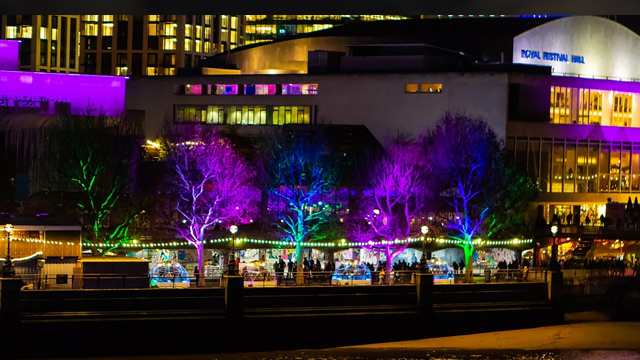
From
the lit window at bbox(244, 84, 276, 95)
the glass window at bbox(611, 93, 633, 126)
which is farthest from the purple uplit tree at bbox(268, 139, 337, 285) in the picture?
the glass window at bbox(611, 93, 633, 126)

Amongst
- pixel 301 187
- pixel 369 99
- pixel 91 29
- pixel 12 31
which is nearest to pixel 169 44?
pixel 91 29

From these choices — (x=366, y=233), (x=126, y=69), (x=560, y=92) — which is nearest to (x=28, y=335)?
(x=366, y=233)

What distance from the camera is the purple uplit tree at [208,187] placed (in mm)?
58719

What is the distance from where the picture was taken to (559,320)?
4603 centimetres

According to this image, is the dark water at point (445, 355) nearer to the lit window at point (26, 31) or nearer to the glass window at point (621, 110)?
the glass window at point (621, 110)

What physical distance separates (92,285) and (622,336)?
21.6 metres

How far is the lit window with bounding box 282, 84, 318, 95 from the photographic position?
85338 mm

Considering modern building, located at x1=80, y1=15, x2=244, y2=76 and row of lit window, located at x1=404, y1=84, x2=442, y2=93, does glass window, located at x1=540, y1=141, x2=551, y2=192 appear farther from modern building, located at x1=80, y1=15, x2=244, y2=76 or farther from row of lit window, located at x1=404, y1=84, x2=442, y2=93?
modern building, located at x1=80, y1=15, x2=244, y2=76

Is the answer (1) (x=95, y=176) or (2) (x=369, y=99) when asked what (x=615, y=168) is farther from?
(1) (x=95, y=176)

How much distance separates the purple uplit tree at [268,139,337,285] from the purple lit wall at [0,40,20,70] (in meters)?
32.8

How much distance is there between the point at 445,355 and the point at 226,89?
169 ft

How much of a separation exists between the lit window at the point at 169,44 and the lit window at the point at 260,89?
7640 cm

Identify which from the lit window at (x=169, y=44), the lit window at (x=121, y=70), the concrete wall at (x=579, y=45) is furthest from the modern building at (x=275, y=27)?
the concrete wall at (x=579, y=45)

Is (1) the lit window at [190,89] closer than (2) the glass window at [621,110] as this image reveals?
No
